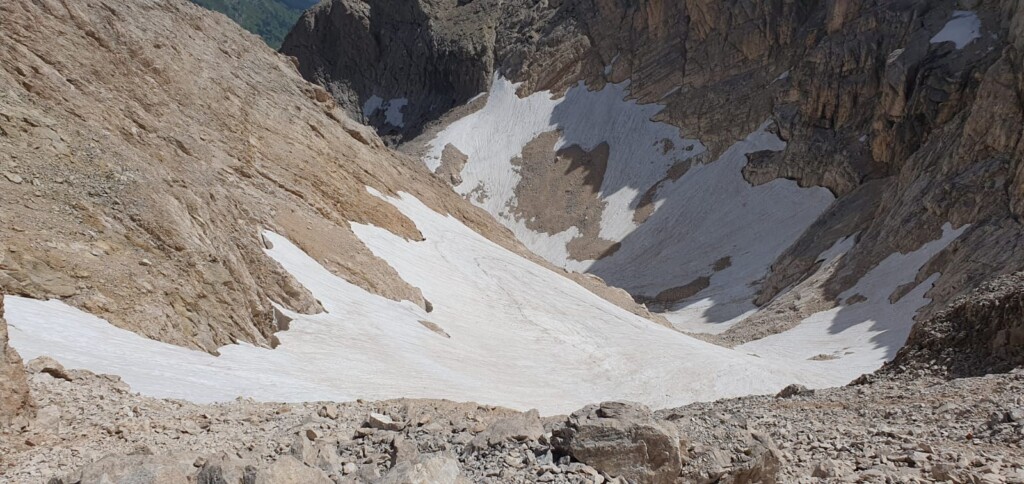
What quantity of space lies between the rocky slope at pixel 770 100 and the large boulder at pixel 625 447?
33.2 metres

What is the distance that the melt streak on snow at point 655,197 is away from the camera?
6328 centimetres

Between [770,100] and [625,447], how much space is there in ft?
238

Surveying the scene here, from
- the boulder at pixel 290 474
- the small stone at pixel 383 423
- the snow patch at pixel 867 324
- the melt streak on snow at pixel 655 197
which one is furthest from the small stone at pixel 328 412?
the melt streak on snow at pixel 655 197

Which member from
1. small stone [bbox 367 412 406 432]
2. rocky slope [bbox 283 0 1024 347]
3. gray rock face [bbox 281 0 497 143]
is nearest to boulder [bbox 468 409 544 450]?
small stone [bbox 367 412 406 432]

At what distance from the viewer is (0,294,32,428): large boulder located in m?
9.44

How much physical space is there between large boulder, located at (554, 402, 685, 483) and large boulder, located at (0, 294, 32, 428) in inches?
252

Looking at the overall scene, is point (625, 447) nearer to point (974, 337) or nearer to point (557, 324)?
point (974, 337)

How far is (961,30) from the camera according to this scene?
60.9 metres

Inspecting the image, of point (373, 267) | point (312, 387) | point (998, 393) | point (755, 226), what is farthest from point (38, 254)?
point (755, 226)

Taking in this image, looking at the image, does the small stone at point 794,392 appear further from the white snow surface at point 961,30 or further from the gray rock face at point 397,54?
the gray rock face at point 397,54

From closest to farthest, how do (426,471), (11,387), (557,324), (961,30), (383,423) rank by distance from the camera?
(426,471)
(11,387)
(383,423)
(557,324)
(961,30)

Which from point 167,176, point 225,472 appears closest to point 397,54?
point 167,176

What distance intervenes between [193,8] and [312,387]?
1190 inches

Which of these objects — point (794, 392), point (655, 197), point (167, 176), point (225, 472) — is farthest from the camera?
point (655, 197)
